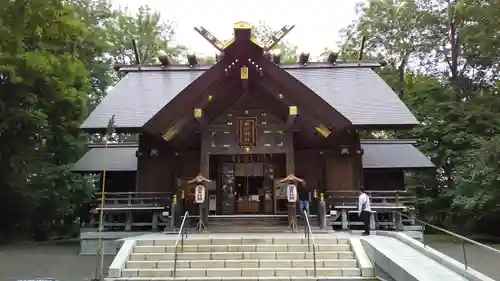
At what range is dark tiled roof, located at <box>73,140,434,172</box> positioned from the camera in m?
16.7

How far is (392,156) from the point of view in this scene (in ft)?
57.3

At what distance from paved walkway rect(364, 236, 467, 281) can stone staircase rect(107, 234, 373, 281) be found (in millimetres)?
628

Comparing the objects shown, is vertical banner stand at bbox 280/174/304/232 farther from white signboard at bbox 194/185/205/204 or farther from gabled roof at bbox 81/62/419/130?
gabled roof at bbox 81/62/419/130

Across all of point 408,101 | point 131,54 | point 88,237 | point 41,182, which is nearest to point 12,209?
point 41,182

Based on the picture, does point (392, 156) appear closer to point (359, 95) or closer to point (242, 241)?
point (359, 95)

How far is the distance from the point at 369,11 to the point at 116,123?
2030cm

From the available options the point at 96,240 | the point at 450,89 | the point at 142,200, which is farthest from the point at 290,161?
the point at 450,89

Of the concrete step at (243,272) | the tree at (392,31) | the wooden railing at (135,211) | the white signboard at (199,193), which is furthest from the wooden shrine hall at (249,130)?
the tree at (392,31)

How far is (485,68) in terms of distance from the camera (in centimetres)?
2120

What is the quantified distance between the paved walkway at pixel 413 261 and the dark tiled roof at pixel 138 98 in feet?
27.6

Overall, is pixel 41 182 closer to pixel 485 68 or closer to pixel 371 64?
pixel 371 64

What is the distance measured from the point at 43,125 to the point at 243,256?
1197 cm

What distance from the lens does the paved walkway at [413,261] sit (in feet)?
21.5

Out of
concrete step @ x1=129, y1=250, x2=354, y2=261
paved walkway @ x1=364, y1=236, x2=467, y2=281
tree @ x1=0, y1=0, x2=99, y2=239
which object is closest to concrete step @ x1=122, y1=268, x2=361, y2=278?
concrete step @ x1=129, y1=250, x2=354, y2=261
